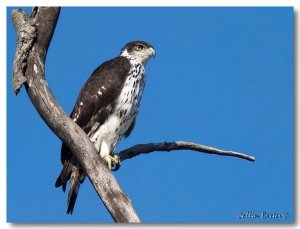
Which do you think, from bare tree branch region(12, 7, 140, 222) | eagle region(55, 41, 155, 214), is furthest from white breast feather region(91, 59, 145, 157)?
bare tree branch region(12, 7, 140, 222)

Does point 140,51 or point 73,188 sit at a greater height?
point 140,51

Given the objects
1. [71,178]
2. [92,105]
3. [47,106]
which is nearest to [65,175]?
[71,178]

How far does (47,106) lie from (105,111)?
4.12 ft

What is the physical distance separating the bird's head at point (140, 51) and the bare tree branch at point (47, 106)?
5.82 ft

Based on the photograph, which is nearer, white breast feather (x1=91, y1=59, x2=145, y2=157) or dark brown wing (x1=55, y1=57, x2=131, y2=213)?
dark brown wing (x1=55, y1=57, x2=131, y2=213)

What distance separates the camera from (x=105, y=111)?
5797 mm

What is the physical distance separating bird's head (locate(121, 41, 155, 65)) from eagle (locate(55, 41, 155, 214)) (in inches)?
11.7

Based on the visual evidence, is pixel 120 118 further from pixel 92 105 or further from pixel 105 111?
pixel 92 105

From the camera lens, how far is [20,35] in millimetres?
4723

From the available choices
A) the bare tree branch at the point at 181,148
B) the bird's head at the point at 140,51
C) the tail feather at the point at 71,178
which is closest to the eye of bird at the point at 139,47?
the bird's head at the point at 140,51

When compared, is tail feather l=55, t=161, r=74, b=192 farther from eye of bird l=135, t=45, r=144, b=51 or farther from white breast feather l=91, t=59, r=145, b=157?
eye of bird l=135, t=45, r=144, b=51

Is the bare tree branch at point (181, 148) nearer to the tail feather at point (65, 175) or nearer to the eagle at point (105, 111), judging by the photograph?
the eagle at point (105, 111)

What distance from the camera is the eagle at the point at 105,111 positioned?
562 centimetres

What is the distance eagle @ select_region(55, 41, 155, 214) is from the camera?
562 cm
